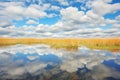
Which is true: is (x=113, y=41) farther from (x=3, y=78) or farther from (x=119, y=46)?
(x=3, y=78)

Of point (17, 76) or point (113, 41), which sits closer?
point (17, 76)

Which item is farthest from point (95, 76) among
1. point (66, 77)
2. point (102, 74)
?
point (66, 77)

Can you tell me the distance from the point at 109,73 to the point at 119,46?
45.6 ft

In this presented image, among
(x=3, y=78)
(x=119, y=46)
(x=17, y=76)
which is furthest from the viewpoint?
(x=119, y=46)

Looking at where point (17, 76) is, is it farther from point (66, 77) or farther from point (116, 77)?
point (116, 77)

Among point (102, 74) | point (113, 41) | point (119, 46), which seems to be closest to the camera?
point (102, 74)

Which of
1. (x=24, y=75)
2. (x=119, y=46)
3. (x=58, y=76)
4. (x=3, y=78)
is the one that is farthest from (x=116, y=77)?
Answer: (x=119, y=46)

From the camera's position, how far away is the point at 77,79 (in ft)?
26.6

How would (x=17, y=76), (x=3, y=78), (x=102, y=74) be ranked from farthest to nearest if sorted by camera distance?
(x=102, y=74) → (x=17, y=76) → (x=3, y=78)

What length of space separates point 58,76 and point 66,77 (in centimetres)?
37

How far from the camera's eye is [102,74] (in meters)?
9.20

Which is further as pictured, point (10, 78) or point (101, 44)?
point (101, 44)

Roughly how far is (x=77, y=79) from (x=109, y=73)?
216 centimetres

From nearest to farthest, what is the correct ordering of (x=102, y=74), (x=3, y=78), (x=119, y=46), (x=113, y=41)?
(x=3, y=78) < (x=102, y=74) < (x=119, y=46) < (x=113, y=41)
